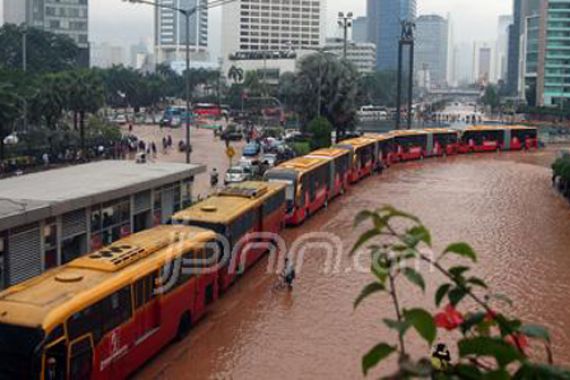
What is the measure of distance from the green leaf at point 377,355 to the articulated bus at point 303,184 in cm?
2229

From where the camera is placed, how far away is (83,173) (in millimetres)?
21375

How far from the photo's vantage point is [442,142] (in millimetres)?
53531

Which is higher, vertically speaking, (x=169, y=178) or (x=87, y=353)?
(x=169, y=178)

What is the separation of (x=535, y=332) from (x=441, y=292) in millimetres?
459

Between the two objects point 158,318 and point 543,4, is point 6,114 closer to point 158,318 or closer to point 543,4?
point 158,318

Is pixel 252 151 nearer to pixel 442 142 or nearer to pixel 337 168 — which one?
pixel 442 142

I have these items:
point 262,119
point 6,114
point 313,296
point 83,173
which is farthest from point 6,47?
point 313,296

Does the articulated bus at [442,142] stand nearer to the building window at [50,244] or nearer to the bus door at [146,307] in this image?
the building window at [50,244]

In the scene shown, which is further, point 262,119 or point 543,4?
point 543,4

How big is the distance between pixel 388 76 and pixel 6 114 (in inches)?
→ 4847

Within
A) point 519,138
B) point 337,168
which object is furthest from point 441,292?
point 519,138

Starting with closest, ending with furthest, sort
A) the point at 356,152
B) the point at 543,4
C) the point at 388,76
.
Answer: the point at 356,152, the point at 543,4, the point at 388,76

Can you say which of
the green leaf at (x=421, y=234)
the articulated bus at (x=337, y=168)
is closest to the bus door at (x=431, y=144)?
the articulated bus at (x=337, y=168)

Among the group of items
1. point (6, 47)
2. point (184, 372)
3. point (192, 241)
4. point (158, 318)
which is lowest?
point (184, 372)
